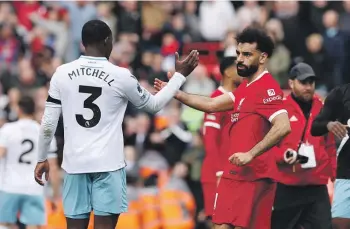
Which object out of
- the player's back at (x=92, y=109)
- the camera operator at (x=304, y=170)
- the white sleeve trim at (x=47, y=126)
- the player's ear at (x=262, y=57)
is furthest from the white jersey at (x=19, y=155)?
the player's back at (x=92, y=109)

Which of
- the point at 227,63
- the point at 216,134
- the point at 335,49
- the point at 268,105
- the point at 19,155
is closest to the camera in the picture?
the point at 268,105

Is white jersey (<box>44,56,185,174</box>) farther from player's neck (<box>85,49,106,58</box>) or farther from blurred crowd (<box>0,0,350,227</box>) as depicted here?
blurred crowd (<box>0,0,350,227</box>)

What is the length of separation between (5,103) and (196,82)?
3.55 metres

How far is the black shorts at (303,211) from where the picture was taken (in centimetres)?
1223

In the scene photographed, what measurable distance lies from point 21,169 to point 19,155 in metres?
0.20

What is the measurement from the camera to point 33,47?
22.8 metres

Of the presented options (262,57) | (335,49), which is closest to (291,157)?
(262,57)

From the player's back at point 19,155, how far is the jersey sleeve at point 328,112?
4453 mm

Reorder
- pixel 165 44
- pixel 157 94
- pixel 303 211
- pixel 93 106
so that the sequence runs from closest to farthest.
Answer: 1. pixel 93 106
2. pixel 157 94
3. pixel 303 211
4. pixel 165 44

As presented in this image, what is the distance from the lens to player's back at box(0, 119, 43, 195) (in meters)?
14.3

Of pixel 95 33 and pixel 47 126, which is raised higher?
pixel 95 33

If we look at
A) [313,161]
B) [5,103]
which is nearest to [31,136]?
[313,161]

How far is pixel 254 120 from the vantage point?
10.7 metres

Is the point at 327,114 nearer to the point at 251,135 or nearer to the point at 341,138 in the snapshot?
the point at 341,138
